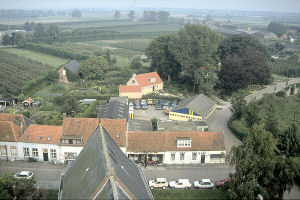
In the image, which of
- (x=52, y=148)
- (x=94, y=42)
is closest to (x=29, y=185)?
(x=52, y=148)

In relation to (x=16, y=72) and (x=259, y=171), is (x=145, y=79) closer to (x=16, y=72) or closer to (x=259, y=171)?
(x=16, y=72)

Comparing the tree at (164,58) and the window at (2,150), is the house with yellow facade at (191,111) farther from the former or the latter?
the window at (2,150)

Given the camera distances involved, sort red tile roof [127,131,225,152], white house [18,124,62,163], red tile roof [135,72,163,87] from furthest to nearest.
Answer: red tile roof [135,72,163,87]
red tile roof [127,131,225,152]
white house [18,124,62,163]

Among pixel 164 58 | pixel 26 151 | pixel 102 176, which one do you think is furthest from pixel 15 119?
pixel 164 58

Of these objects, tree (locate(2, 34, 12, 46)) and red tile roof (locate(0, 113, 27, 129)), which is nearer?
red tile roof (locate(0, 113, 27, 129))

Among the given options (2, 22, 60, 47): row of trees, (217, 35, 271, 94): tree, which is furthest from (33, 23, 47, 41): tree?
(217, 35, 271, 94): tree

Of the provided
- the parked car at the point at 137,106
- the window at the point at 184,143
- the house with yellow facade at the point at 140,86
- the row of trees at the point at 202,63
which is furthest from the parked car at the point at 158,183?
the row of trees at the point at 202,63

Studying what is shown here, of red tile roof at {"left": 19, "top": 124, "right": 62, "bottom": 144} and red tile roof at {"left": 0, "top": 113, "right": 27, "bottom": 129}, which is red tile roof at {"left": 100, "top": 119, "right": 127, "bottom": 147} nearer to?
red tile roof at {"left": 19, "top": 124, "right": 62, "bottom": 144}
